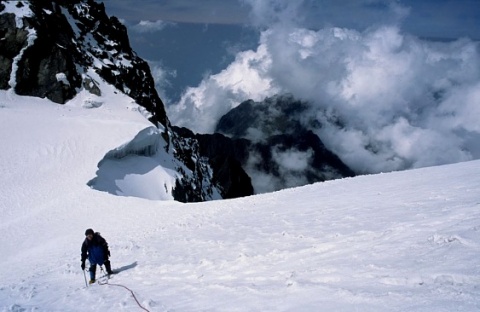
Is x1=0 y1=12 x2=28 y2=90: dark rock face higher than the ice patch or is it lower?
higher

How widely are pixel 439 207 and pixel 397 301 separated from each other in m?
7.54

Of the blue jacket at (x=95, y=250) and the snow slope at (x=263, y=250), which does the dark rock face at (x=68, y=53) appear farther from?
the blue jacket at (x=95, y=250)

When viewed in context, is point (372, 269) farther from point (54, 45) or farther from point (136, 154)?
point (54, 45)

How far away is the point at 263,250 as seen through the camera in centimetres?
1242

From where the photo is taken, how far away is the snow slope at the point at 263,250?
755 centimetres

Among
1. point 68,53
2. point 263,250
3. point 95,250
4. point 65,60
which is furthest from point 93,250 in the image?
point 68,53

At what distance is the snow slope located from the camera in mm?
7547

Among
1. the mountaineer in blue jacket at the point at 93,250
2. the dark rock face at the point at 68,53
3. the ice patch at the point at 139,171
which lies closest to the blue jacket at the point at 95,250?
the mountaineer in blue jacket at the point at 93,250

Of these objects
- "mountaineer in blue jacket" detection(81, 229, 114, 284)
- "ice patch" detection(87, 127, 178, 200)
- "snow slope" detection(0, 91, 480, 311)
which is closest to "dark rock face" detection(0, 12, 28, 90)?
"ice patch" detection(87, 127, 178, 200)

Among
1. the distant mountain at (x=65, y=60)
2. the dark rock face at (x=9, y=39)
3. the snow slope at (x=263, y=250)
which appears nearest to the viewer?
the snow slope at (x=263, y=250)

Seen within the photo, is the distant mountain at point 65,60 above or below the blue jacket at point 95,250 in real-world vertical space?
above

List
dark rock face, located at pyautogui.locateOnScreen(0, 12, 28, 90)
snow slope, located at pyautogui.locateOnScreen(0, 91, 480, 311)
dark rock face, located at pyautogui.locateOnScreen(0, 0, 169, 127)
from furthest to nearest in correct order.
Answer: dark rock face, located at pyautogui.locateOnScreen(0, 12, 28, 90)
dark rock face, located at pyautogui.locateOnScreen(0, 0, 169, 127)
snow slope, located at pyautogui.locateOnScreen(0, 91, 480, 311)

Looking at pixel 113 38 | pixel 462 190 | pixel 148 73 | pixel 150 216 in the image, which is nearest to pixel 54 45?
pixel 113 38

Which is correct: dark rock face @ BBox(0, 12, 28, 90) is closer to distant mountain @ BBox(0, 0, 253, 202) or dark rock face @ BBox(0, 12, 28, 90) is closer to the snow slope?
distant mountain @ BBox(0, 0, 253, 202)
